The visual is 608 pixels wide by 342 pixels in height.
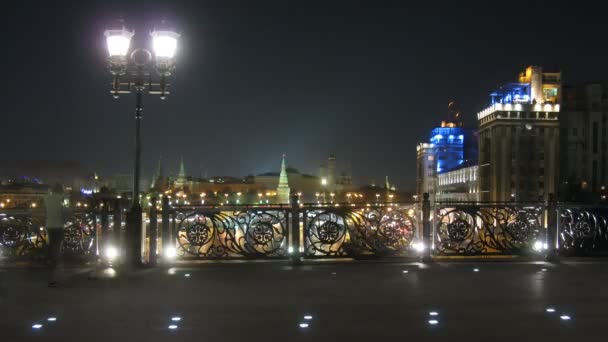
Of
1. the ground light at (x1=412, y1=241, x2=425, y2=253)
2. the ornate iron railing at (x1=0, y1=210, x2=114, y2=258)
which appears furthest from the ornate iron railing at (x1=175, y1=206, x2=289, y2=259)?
the ground light at (x1=412, y1=241, x2=425, y2=253)

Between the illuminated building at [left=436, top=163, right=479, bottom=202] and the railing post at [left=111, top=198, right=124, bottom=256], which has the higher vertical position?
the illuminated building at [left=436, top=163, right=479, bottom=202]

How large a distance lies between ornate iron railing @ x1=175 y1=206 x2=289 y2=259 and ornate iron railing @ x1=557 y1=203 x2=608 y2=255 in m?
5.96

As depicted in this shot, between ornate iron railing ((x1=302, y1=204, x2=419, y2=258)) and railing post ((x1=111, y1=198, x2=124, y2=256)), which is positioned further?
ornate iron railing ((x1=302, y1=204, x2=419, y2=258))

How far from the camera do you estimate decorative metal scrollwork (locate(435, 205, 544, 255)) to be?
40.8 feet

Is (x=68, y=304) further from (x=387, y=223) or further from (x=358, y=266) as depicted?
(x=387, y=223)

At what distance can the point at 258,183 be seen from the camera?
19000 centimetres

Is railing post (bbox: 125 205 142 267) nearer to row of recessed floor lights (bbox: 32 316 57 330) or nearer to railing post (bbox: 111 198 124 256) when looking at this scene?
railing post (bbox: 111 198 124 256)

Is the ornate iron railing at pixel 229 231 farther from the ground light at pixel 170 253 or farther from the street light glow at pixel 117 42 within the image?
the street light glow at pixel 117 42

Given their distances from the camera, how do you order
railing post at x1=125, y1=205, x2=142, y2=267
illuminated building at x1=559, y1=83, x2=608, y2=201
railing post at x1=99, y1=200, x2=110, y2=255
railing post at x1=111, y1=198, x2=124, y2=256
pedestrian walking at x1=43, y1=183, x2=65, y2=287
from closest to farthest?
pedestrian walking at x1=43, y1=183, x2=65, y2=287 → railing post at x1=125, y1=205, x2=142, y2=267 → railing post at x1=111, y1=198, x2=124, y2=256 → railing post at x1=99, y1=200, x2=110, y2=255 → illuminated building at x1=559, y1=83, x2=608, y2=201

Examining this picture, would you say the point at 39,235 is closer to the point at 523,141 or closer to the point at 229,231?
the point at 229,231

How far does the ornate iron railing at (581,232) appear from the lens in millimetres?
12531

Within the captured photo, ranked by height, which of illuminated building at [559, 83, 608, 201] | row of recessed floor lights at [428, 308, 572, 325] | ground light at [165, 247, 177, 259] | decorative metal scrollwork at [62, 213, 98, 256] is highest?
illuminated building at [559, 83, 608, 201]

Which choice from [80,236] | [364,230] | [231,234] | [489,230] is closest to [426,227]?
[364,230]

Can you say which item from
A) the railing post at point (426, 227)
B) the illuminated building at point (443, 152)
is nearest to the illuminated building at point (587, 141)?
the illuminated building at point (443, 152)
